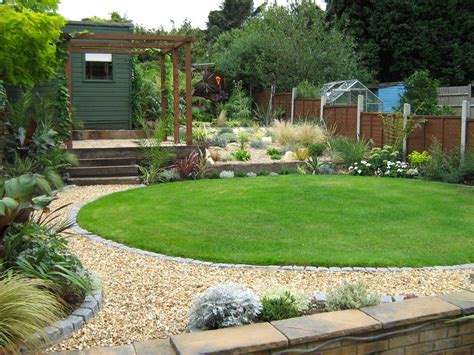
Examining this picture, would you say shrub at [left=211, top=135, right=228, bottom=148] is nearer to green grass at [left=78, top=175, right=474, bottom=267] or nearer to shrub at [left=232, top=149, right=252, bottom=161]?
shrub at [left=232, top=149, right=252, bottom=161]

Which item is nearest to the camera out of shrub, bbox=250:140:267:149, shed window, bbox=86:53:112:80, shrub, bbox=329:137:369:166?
shrub, bbox=329:137:369:166

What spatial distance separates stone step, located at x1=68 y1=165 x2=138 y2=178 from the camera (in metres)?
11.5

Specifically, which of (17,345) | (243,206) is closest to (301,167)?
(243,206)

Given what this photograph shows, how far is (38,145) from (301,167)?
5.99 metres

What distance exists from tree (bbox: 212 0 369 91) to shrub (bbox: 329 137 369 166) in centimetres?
795

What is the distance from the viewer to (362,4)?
90.2 feet

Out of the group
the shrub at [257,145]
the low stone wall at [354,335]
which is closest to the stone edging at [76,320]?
the low stone wall at [354,335]

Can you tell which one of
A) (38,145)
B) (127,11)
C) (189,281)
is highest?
(127,11)

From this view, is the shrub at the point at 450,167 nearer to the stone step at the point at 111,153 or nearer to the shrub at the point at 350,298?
the stone step at the point at 111,153

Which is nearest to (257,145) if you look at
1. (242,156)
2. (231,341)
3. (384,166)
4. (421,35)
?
(242,156)

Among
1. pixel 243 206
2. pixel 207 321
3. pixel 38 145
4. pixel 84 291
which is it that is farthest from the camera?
pixel 38 145

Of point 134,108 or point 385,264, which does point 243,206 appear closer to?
point 385,264

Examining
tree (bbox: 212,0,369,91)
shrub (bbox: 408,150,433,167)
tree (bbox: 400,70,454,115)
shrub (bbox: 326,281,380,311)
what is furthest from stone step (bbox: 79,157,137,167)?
tree (bbox: 212,0,369,91)

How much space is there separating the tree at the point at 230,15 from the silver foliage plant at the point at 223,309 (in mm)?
42326
